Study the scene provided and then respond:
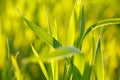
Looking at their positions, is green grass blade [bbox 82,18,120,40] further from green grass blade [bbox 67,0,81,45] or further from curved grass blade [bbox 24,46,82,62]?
curved grass blade [bbox 24,46,82,62]

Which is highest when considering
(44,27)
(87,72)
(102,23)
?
(102,23)

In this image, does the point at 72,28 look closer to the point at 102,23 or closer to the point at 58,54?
the point at 102,23

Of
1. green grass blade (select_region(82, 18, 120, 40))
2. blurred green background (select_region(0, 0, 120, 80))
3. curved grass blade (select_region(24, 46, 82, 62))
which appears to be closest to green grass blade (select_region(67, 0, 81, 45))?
green grass blade (select_region(82, 18, 120, 40))

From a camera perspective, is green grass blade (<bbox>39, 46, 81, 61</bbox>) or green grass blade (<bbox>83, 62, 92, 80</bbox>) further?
green grass blade (<bbox>83, 62, 92, 80</bbox>)

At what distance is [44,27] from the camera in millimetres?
1692

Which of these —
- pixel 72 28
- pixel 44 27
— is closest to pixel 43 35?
pixel 72 28

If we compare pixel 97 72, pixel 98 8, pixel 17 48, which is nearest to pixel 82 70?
pixel 97 72

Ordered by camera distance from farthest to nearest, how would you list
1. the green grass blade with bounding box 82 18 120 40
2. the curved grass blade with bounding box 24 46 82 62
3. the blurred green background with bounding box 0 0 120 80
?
the blurred green background with bounding box 0 0 120 80
the green grass blade with bounding box 82 18 120 40
the curved grass blade with bounding box 24 46 82 62

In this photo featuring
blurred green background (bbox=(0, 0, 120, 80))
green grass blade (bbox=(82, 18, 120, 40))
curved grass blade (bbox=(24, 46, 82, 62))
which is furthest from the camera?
blurred green background (bbox=(0, 0, 120, 80))

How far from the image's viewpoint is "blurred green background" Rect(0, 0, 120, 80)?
4.35 feet

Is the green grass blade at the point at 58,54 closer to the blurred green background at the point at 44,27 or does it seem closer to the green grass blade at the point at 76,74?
the green grass blade at the point at 76,74

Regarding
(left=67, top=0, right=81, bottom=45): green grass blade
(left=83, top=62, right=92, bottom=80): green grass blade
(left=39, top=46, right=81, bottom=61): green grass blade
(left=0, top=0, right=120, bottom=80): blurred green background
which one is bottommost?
(left=0, top=0, right=120, bottom=80): blurred green background

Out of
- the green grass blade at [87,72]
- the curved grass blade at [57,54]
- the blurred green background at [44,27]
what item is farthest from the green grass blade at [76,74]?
the blurred green background at [44,27]

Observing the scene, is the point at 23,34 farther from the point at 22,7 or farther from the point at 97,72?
the point at 97,72
